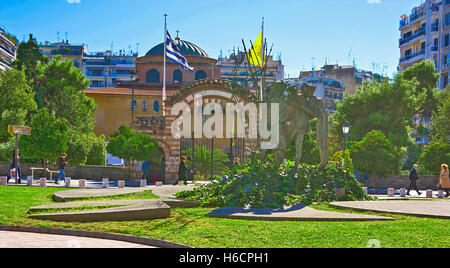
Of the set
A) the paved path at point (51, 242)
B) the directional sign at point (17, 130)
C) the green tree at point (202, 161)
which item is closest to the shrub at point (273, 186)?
the paved path at point (51, 242)

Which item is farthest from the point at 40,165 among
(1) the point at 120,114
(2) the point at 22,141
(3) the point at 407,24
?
(3) the point at 407,24

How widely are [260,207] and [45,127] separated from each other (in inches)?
680

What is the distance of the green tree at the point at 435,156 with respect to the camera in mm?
30016

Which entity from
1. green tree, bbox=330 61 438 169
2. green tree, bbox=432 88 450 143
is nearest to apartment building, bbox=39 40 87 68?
green tree, bbox=330 61 438 169

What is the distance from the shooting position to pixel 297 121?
1380 cm

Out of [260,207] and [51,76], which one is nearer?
[260,207]

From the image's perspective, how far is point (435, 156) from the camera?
30312 millimetres

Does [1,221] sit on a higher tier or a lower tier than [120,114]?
lower

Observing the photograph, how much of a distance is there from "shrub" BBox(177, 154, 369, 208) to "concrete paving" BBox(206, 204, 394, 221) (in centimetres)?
85

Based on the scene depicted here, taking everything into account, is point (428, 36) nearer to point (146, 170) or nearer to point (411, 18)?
point (411, 18)

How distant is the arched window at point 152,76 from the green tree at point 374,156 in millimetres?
25759

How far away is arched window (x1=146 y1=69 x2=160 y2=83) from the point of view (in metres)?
50.9

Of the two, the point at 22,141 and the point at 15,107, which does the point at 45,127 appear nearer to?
the point at 22,141

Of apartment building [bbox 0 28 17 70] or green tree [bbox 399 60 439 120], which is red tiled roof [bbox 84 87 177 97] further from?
green tree [bbox 399 60 439 120]
